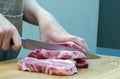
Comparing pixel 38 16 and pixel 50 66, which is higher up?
pixel 38 16

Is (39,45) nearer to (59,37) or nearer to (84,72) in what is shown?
(59,37)

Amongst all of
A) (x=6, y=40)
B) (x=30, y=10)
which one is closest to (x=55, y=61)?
(x=6, y=40)

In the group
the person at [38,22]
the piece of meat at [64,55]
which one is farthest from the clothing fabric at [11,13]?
the piece of meat at [64,55]

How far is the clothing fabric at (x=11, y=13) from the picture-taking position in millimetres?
958

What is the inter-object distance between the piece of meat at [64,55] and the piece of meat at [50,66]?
4 centimetres

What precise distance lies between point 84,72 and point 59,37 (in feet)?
0.63

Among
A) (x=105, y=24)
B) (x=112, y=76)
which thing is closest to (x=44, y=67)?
(x=112, y=76)

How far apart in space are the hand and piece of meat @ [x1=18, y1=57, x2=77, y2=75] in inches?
4.9

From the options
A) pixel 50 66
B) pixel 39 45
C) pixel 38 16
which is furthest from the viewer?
pixel 38 16

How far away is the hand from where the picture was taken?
0.96m

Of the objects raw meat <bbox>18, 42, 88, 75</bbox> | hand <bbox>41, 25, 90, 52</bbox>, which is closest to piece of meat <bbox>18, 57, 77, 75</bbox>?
raw meat <bbox>18, 42, 88, 75</bbox>

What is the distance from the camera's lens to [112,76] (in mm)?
796

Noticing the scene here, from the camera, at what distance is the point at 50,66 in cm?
81

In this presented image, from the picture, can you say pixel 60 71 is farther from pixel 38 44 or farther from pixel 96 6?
pixel 96 6
